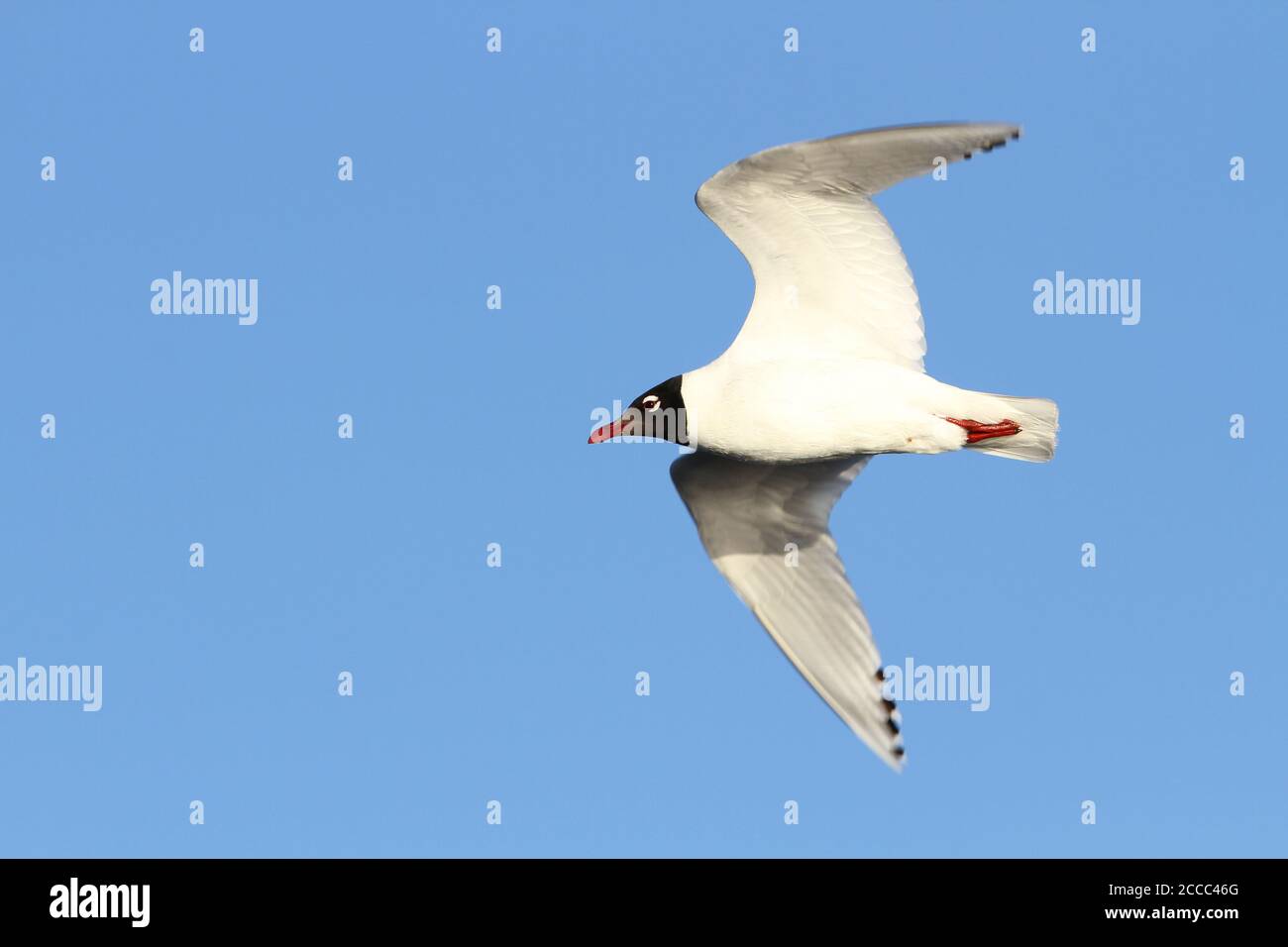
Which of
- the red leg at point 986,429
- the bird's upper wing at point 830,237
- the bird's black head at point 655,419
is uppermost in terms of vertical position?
the bird's upper wing at point 830,237

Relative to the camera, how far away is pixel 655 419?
36.1ft

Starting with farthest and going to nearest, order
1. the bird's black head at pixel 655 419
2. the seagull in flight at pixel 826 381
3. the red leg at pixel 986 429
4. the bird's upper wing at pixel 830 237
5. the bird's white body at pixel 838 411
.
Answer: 1. the bird's black head at pixel 655 419
2. the red leg at pixel 986 429
3. the bird's white body at pixel 838 411
4. the seagull in flight at pixel 826 381
5. the bird's upper wing at pixel 830 237

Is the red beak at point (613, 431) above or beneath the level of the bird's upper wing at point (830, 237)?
beneath

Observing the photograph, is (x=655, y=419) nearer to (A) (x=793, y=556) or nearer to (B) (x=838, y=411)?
(B) (x=838, y=411)

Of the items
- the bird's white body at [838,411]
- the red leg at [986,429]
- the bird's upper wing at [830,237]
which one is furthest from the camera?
the red leg at [986,429]

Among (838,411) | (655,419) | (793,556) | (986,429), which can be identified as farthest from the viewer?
(793,556)

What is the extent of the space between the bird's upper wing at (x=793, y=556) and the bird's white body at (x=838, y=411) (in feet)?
3.37

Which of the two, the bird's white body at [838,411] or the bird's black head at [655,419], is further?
the bird's black head at [655,419]

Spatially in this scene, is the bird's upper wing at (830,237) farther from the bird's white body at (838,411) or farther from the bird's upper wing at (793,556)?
the bird's upper wing at (793,556)

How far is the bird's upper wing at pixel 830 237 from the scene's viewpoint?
979cm

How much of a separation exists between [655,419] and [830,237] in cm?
164

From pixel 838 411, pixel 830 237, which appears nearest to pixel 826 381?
pixel 838 411

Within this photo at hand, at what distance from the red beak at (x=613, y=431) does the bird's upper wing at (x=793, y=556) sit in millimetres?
758

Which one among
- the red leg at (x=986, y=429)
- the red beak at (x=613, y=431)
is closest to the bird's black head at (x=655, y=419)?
the red beak at (x=613, y=431)
